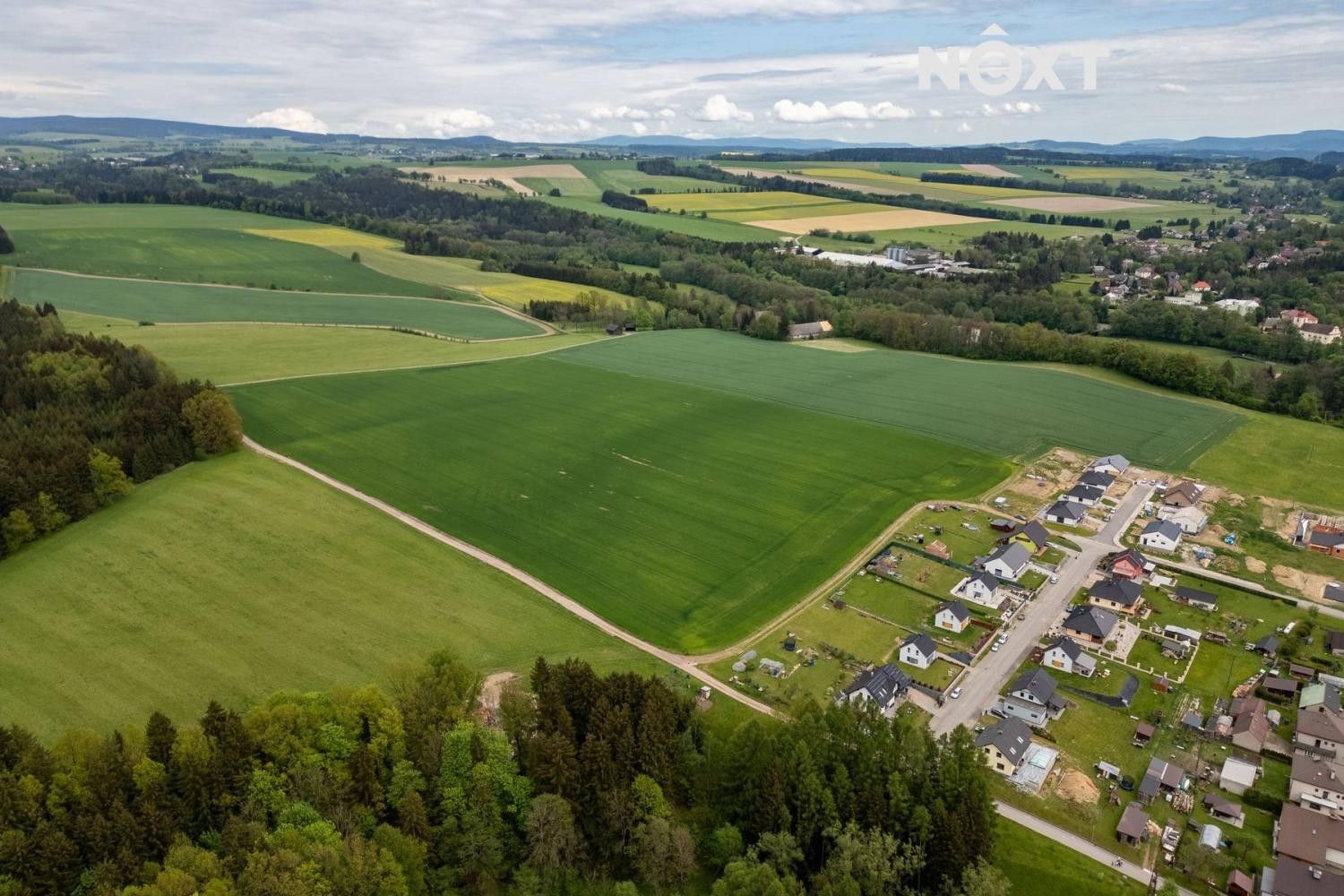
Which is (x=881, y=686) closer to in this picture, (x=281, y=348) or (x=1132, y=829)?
(x=1132, y=829)

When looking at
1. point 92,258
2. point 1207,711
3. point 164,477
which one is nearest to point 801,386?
point 1207,711

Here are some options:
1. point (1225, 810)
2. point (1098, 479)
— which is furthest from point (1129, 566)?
point (1225, 810)

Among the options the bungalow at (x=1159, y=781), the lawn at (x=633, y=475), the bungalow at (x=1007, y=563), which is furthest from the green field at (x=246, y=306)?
the bungalow at (x=1159, y=781)

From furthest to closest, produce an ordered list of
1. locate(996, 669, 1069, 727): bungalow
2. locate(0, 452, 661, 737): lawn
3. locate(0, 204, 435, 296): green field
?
locate(0, 204, 435, 296): green field < locate(0, 452, 661, 737): lawn < locate(996, 669, 1069, 727): bungalow

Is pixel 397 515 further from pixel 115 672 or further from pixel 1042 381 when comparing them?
pixel 1042 381

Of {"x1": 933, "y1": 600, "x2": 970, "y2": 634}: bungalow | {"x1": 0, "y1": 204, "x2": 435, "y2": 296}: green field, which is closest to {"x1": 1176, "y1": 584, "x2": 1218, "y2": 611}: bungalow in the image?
{"x1": 933, "y1": 600, "x2": 970, "y2": 634}: bungalow

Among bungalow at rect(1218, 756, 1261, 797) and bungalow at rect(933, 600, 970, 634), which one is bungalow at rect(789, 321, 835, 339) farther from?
bungalow at rect(1218, 756, 1261, 797)

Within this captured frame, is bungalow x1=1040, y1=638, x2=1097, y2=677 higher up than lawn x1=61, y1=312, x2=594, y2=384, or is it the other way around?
lawn x1=61, y1=312, x2=594, y2=384
